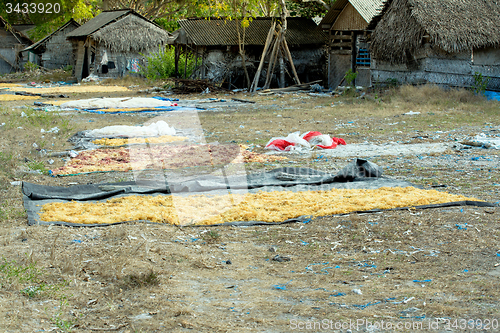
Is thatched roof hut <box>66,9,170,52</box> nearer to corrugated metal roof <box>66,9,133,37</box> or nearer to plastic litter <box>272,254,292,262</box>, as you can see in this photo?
corrugated metal roof <box>66,9,133,37</box>

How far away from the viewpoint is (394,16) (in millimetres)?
16406

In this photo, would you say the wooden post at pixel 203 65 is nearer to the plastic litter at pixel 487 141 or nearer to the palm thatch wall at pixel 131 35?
the palm thatch wall at pixel 131 35

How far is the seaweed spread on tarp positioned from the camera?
5590mm

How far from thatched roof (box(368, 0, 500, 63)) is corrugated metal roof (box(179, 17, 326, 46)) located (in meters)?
7.24

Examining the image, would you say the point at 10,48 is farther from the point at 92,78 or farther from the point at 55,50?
the point at 92,78

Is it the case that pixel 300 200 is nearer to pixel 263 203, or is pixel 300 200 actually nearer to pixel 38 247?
pixel 263 203

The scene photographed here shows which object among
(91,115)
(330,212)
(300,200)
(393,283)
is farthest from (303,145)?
(91,115)

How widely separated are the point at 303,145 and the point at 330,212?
3.83 metres

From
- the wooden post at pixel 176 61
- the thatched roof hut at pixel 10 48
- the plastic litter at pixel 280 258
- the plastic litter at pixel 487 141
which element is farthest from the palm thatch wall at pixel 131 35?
the plastic litter at pixel 280 258

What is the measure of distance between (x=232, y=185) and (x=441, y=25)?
11.7 metres

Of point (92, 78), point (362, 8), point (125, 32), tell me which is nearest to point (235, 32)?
point (362, 8)

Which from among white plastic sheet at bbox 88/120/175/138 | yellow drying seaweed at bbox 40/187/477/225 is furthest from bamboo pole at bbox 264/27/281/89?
yellow drying seaweed at bbox 40/187/477/225

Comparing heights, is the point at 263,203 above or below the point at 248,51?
below

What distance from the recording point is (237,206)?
208 inches
